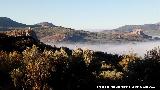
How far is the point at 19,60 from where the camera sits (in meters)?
146

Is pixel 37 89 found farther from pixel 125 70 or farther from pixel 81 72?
pixel 125 70

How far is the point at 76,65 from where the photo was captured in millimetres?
133750

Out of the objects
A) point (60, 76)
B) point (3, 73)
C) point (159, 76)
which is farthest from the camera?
point (159, 76)

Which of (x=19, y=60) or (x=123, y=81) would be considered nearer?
(x=19, y=60)

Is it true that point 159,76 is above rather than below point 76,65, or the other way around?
below

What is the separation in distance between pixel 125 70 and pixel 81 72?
64.1 meters

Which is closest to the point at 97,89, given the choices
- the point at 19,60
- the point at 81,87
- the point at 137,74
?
the point at 81,87

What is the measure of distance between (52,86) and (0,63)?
39944 millimetres

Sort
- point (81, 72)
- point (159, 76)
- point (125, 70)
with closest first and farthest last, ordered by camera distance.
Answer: point (81, 72), point (159, 76), point (125, 70)

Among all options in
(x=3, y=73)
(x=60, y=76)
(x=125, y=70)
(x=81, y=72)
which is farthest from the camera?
(x=125, y=70)

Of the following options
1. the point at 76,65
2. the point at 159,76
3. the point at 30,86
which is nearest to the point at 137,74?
the point at 159,76

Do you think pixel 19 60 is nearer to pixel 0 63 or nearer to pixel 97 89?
pixel 0 63

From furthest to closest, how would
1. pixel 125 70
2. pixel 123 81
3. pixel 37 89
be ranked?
pixel 125 70, pixel 123 81, pixel 37 89

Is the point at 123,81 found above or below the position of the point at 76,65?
below
